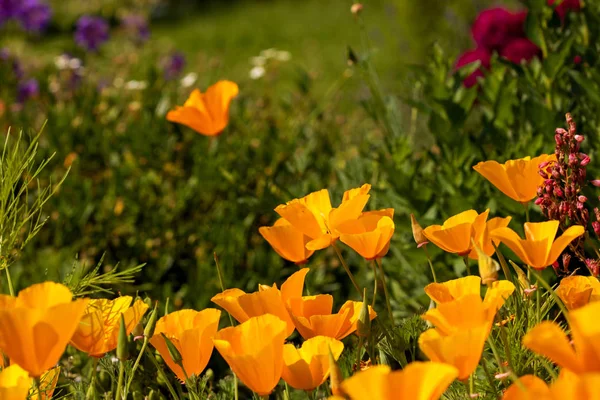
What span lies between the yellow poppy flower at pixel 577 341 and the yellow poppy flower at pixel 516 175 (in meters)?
0.42

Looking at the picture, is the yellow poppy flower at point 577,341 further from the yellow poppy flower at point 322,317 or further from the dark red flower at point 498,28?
the dark red flower at point 498,28

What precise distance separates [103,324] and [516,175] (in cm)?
57

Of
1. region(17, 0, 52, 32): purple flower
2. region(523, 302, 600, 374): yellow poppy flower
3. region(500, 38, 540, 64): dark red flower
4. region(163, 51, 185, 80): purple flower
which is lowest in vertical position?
region(163, 51, 185, 80): purple flower

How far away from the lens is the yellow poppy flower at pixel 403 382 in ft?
2.44

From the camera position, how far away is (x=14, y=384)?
0.96 meters

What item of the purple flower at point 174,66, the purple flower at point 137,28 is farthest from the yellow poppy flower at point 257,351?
the purple flower at point 137,28

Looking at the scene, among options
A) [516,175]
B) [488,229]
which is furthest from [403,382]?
[516,175]

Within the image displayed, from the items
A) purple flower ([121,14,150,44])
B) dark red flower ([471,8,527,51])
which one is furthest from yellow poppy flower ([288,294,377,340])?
purple flower ([121,14,150,44])

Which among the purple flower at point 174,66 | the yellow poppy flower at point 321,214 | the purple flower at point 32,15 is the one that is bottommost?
the purple flower at point 174,66

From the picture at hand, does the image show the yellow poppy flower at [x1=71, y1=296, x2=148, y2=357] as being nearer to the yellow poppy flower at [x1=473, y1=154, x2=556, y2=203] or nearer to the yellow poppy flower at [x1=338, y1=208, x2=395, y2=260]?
the yellow poppy flower at [x1=338, y1=208, x2=395, y2=260]

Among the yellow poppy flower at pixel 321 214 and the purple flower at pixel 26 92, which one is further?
the purple flower at pixel 26 92

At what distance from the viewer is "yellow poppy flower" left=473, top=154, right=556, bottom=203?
3.89ft

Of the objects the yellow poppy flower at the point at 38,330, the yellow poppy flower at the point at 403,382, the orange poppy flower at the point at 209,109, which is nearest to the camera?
the yellow poppy flower at the point at 403,382

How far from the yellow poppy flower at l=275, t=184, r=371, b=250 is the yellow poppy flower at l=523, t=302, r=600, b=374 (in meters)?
0.37
